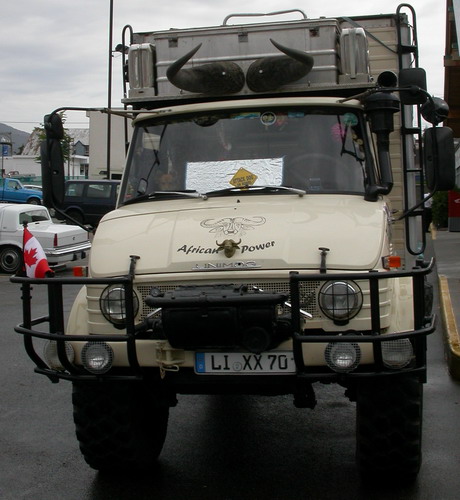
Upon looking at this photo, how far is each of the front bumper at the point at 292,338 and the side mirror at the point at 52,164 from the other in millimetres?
1172

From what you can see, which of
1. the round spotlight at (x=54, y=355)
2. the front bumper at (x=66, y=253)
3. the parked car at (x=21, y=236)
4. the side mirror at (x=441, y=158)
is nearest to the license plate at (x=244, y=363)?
the round spotlight at (x=54, y=355)

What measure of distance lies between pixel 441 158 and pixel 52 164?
2.70 meters

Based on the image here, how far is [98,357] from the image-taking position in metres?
4.57

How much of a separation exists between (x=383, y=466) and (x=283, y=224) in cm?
152

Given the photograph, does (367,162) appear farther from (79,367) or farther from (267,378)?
(79,367)

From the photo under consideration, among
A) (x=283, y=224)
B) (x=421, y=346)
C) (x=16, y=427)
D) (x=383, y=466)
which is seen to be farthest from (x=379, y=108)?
(x=16, y=427)

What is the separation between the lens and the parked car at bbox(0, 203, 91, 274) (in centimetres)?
1822

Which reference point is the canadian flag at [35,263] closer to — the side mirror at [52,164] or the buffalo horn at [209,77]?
the side mirror at [52,164]

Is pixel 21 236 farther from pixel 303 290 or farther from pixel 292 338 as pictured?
pixel 292 338

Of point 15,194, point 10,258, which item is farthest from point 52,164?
point 15,194

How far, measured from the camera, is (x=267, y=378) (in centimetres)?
446

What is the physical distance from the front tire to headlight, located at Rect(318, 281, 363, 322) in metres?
15.4

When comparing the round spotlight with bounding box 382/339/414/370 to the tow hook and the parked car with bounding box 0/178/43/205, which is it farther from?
the parked car with bounding box 0/178/43/205

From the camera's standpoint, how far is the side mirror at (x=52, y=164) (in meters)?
5.78
